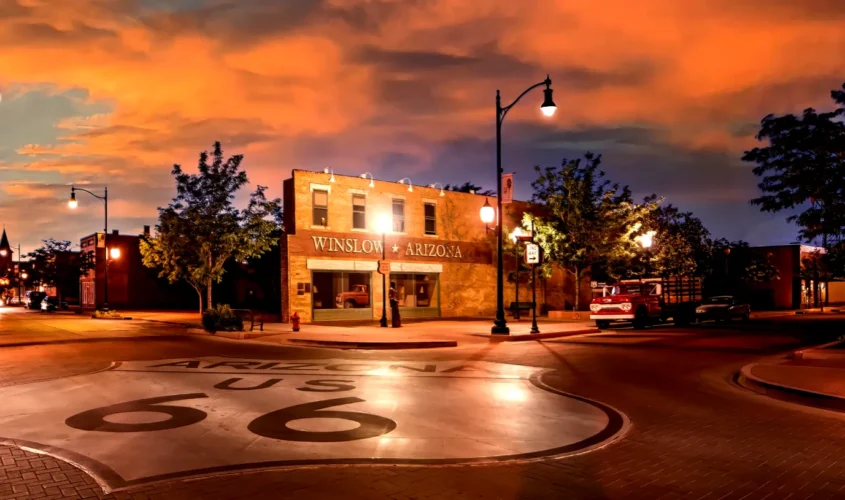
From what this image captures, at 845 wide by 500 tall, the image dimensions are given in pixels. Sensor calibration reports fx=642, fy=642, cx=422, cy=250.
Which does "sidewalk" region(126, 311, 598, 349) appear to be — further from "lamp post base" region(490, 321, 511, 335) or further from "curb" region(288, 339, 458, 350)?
"lamp post base" region(490, 321, 511, 335)

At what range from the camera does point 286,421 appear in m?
8.52

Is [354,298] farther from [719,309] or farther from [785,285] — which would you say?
[785,285]

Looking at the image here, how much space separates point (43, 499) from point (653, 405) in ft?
27.3

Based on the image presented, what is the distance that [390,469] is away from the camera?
20.9 feet

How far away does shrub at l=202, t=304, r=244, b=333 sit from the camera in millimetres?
25656

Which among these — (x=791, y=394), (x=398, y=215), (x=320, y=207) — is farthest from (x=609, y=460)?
(x=398, y=215)

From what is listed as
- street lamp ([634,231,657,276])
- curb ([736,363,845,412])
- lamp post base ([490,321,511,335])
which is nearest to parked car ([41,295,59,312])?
lamp post base ([490,321,511,335])

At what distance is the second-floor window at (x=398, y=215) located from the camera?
117 ft

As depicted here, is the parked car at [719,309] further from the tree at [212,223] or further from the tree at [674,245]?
the tree at [212,223]

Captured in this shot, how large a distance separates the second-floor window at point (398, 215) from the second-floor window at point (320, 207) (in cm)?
456

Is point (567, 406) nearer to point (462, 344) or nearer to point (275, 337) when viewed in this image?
point (462, 344)

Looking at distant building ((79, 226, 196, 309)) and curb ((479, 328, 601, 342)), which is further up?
distant building ((79, 226, 196, 309))

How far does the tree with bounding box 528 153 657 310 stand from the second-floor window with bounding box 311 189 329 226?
1141 centimetres

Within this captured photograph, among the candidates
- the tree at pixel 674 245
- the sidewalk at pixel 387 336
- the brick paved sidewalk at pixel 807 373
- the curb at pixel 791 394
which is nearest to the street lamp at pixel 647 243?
the tree at pixel 674 245
